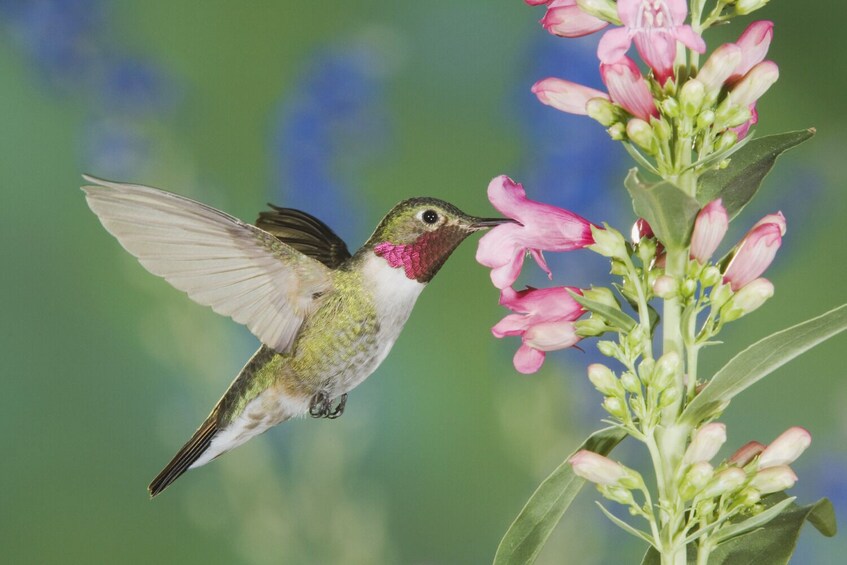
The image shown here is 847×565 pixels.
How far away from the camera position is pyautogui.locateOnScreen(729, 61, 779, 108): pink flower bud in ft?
2.21

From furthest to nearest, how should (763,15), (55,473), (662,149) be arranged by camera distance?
(763,15), (55,473), (662,149)

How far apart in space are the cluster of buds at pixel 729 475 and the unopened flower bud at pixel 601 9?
0.28 metres

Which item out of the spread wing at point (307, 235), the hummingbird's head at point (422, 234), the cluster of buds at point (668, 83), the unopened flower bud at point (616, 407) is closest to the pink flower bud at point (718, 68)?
the cluster of buds at point (668, 83)

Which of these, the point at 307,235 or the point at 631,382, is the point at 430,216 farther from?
the point at 631,382

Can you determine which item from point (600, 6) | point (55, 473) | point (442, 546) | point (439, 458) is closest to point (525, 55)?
point (439, 458)

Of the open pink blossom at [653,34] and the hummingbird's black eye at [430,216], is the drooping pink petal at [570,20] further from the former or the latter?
the hummingbird's black eye at [430,216]

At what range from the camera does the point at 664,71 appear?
67 cm

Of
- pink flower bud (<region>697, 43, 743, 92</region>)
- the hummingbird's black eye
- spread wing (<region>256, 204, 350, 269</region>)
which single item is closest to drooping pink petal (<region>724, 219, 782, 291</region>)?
pink flower bud (<region>697, 43, 743, 92</region>)

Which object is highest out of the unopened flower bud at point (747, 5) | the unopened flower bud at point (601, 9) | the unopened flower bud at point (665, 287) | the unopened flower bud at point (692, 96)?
the unopened flower bud at point (747, 5)

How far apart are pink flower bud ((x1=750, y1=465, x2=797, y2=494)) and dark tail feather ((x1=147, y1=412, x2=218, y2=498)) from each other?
1.81 feet

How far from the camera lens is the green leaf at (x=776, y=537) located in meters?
0.70

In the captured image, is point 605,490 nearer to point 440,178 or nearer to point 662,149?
point 662,149

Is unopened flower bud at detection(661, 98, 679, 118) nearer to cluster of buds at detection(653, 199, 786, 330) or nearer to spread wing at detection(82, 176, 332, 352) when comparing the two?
cluster of buds at detection(653, 199, 786, 330)

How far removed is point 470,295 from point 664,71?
5.40 feet
